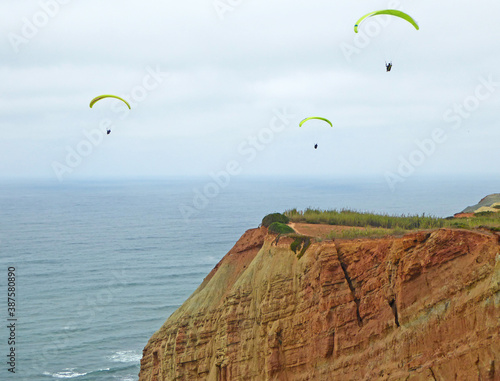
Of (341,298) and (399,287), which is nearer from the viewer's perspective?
(399,287)

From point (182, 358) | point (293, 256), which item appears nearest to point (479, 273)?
point (293, 256)

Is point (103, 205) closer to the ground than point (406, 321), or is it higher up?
higher up

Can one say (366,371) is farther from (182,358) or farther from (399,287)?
(182,358)

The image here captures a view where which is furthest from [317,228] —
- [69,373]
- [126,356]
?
[69,373]

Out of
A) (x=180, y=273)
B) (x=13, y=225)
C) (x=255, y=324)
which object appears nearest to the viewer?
(x=255, y=324)

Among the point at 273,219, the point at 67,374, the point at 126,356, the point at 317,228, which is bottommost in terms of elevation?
the point at 67,374

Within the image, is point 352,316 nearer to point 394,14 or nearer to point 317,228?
point 317,228

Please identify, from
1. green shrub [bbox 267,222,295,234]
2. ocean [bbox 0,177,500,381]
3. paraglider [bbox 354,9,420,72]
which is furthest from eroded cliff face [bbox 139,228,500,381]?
ocean [bbox 0,177,500,381]

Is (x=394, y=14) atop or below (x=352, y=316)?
atop
